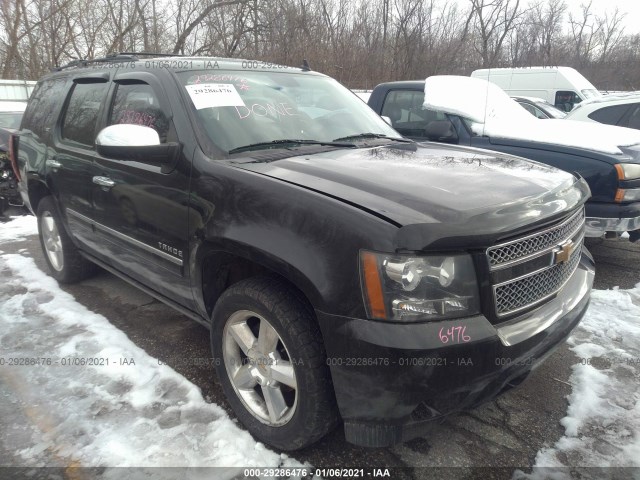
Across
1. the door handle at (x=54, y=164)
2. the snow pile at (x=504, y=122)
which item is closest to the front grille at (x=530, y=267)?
the snow pile at (x=504, y=122)

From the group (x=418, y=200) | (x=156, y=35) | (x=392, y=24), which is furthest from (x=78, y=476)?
(x=392, y=24)

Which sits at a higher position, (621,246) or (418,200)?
(418,200)

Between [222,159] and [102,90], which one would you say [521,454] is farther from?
[102,90]

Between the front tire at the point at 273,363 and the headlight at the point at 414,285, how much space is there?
0.39 m

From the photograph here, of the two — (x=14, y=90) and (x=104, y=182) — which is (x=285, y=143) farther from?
(x=14, y=90)

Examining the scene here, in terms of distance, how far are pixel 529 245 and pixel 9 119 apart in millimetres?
9100

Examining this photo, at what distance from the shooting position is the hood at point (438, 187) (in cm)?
184

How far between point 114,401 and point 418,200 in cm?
207

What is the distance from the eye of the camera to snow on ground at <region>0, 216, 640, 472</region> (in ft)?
7.53

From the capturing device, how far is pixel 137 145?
2508 millimetres

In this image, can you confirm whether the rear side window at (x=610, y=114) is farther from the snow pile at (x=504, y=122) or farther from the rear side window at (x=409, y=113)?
the rear side window at (x=409, y=113)

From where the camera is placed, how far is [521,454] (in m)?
2.33

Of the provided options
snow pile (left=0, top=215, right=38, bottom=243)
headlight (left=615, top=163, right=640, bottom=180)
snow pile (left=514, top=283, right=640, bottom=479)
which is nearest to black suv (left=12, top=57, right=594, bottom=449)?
snow pile (left=514, top=283, right=640, bottom=479)

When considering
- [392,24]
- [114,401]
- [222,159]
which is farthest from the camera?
[392,24]
